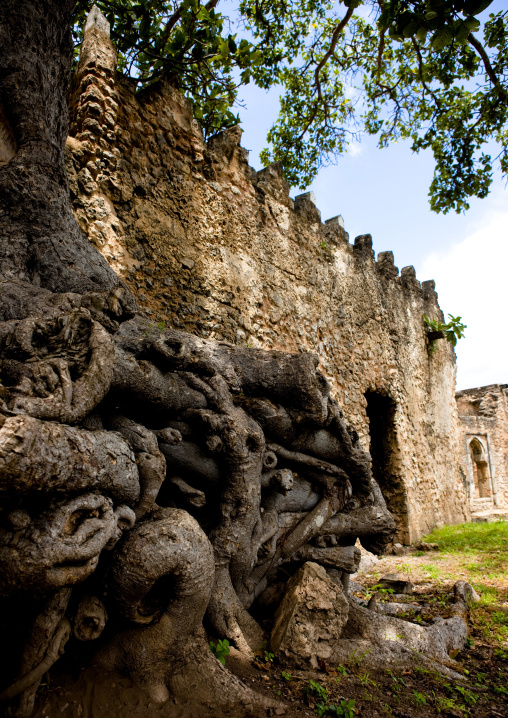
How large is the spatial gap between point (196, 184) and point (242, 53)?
151 cm

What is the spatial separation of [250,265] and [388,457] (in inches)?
166

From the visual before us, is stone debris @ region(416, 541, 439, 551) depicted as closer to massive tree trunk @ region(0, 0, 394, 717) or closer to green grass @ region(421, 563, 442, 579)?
green grass @ region(421, 563, 442, 579)

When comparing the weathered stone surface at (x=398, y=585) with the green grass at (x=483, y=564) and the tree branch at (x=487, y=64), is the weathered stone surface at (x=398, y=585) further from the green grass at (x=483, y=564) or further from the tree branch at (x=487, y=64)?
the tree branch at (x=487, y=64)

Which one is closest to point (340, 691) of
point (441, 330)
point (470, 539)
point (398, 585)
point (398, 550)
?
point (398, 585)

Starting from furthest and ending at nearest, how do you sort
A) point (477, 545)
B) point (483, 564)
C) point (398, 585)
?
point (477, 545)
point (483, 564)
point (398, 585)

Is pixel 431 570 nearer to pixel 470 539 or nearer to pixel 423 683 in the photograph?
pixel 470 539

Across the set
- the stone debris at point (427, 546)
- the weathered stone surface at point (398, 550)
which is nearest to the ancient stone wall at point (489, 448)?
the stone debris at point (427, 546)

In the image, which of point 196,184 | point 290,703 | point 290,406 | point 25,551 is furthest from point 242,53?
point 290,703

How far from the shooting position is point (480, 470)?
16.1 m

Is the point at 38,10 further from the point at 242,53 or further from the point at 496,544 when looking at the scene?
the point at 496,544

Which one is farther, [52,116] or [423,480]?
[423,480]

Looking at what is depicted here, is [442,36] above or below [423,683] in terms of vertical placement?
above

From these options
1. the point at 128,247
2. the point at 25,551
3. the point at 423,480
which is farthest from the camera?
the point at 423,480

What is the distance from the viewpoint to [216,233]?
5273 millimetres
